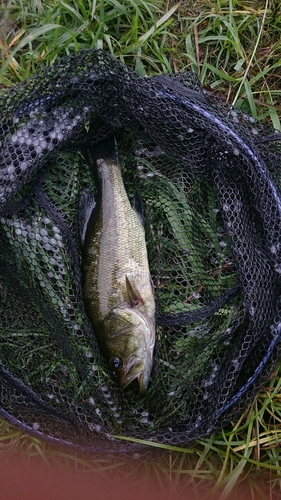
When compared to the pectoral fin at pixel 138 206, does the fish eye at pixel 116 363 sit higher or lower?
lower

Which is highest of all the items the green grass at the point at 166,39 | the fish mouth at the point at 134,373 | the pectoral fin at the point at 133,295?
the green grass at the point at 166,39

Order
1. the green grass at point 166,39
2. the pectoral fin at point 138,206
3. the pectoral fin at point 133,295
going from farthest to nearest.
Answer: the green grass at point 166,39
the pectoral fin at point 138,206
the pectoral fin at point 133,295

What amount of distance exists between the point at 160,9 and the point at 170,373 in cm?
223

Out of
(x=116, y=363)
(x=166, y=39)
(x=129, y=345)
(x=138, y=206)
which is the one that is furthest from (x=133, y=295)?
(x=166, y=39)

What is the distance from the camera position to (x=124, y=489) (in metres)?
2.50

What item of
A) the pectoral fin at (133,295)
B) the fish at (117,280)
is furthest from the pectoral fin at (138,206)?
the pectoral fin at (133,295)

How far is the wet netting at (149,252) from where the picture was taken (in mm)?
2459

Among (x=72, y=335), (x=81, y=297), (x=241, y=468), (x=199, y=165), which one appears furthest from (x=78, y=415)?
(x=199, y=165)

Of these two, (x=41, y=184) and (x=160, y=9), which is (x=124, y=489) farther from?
(x=160, y=9)

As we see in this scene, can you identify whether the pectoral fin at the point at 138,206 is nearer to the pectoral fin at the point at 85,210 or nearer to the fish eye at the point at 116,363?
the pectoral fin at the point at 85,210

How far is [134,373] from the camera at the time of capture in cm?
254

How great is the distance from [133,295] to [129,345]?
0.27m

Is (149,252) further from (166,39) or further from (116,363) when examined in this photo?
(166,39)

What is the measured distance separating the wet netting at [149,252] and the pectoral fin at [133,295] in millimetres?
181
